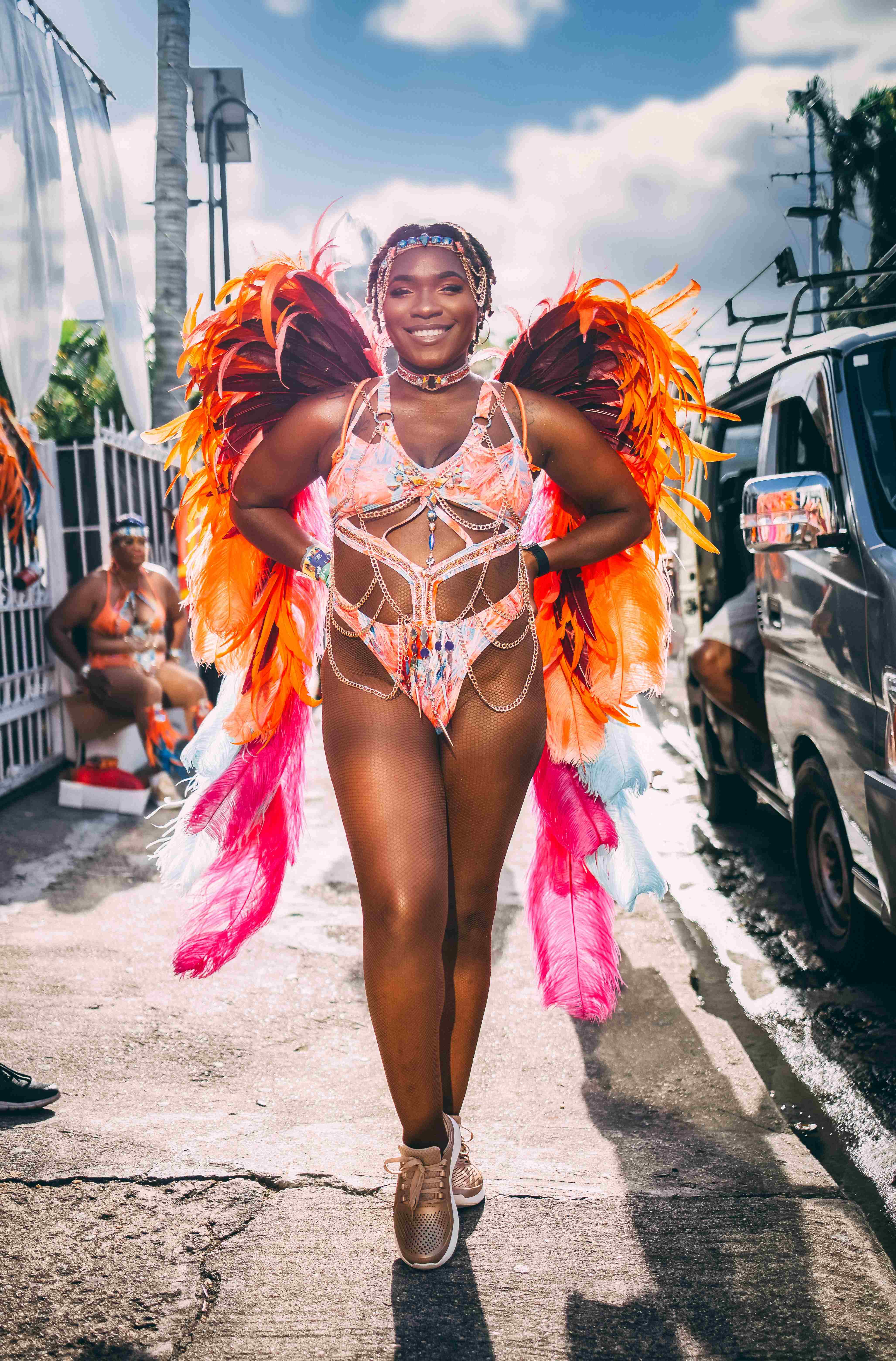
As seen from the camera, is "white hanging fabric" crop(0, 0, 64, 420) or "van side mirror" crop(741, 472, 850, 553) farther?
"white hanging fabric" crop(0, 0, 64, 420)

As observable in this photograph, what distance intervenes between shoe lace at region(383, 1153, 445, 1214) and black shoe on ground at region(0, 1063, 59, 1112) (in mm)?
1161

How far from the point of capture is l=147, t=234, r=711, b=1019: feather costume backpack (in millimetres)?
3033

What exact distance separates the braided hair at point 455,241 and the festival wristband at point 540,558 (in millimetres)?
508

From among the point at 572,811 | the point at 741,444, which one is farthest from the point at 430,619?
the point at 741,444

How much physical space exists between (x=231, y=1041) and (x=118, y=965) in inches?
34.3

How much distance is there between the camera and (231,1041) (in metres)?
3.67

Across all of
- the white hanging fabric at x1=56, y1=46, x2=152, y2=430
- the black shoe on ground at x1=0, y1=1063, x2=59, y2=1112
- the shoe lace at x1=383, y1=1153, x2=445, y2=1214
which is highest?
the white hanging fabric at x1=56, y1=46, x2=152, y2=430

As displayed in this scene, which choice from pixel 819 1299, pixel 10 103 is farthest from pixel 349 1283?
pixel 10 103

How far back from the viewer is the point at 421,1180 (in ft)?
8.15

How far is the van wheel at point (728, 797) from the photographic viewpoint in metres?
6.64

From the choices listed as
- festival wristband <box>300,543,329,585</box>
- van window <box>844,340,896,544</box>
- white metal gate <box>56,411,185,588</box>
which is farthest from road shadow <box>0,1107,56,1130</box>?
white metal gate <box>56,411,185,588</box>

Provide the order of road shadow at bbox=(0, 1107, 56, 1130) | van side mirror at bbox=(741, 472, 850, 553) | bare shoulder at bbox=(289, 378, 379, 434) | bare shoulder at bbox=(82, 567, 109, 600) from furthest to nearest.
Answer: bare shoulder at bbox=(82, 567, 109, 600), van side mirror at bbox=(741, 472, 850, 553), road shadow at bbox=(0, 1107, 56, 1130), bare shoulder at bbox=(289, 378, 379, 434)

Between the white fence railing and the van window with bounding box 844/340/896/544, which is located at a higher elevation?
the van window with bounding box 844/340/896/544

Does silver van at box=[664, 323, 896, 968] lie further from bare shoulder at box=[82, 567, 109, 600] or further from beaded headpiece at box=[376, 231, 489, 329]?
bare shoulder at box=[82, 567, 109, 600]
